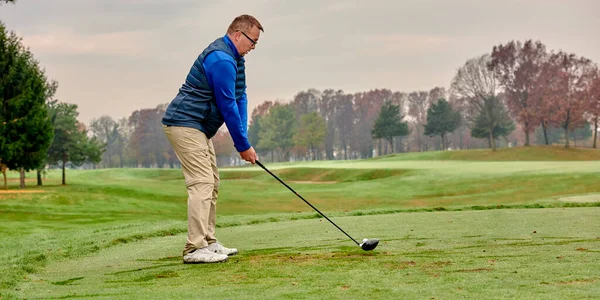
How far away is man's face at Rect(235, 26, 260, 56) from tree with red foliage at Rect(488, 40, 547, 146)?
3173 inches

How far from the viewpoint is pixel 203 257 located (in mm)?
6449

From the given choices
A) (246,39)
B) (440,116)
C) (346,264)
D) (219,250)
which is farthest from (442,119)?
(346,264)

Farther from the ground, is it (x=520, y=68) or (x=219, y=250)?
(x=520, y=68)

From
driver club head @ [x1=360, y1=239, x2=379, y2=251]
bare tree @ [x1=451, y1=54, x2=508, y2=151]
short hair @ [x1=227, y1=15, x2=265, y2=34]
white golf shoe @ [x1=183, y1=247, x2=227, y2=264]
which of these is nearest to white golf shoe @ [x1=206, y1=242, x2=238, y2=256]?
white golf shoe @ [x1=183, y1=247, x2=227, y2=264]

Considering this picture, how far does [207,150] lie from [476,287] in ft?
12.2

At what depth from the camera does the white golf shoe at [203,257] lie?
6387mm

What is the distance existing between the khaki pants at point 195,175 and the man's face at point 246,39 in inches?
40.1

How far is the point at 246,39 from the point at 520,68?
271 feet

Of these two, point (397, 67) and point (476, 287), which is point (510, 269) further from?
point (397, 67)

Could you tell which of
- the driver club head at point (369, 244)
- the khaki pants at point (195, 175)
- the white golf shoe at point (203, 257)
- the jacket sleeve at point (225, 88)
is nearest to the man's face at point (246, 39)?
the jacket sleeve at point (225, 88)

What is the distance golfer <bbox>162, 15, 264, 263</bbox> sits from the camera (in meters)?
6.67

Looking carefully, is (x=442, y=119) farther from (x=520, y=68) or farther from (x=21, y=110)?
(x=21, y=110)

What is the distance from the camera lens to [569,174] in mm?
33594

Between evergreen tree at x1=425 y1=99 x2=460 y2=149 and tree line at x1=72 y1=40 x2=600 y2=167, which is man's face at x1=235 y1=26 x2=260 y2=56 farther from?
evergreen tree at x1=425 y1=99 x2=460 y2=149
